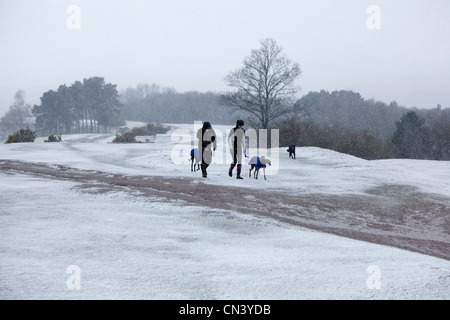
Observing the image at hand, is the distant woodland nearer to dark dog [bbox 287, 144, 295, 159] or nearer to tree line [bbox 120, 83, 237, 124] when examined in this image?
tree line [bbox 120, 83, 237, 124]

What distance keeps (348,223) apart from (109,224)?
5.75 metres

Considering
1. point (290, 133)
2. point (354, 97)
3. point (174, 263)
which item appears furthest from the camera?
point (354, 97)

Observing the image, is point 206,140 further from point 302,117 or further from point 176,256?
point 302,117

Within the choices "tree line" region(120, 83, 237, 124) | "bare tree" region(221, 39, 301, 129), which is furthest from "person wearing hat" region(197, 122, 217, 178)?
"tree line" region(120, 83, 237, 124)

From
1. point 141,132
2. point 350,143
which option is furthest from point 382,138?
point 141,132

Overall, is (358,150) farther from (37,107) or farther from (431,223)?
(37,107)

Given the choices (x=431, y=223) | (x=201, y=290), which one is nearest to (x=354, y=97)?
(x=431, y=223)

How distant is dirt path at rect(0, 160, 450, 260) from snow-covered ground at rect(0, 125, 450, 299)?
1.06 m

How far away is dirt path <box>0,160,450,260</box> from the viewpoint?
8648 mm

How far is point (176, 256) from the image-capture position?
18.6 feet

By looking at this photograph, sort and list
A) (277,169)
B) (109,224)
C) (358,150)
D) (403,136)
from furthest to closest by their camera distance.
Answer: (403,136)
(358,150)
(277,169)
(109,224)

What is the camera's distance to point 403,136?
203 ft

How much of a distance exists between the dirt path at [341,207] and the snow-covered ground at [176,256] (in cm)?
106

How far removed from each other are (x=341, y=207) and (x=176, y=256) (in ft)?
23.5
